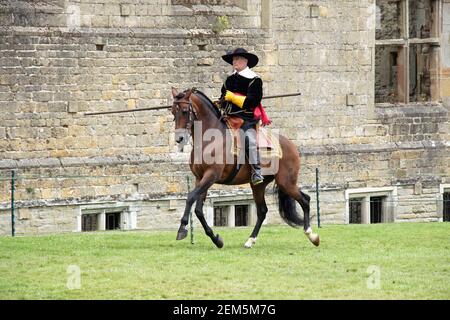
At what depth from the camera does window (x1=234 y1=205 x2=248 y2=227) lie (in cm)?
2997

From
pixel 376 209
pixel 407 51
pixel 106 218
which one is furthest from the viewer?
pixel 407 51

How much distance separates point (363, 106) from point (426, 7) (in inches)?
102

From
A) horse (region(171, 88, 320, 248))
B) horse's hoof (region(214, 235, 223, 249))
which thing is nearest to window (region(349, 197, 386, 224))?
horse (region(171, 88, 320, 248))

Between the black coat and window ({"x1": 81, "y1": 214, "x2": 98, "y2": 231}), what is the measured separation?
267 inches

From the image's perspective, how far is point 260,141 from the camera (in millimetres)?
21672

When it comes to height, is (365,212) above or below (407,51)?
below

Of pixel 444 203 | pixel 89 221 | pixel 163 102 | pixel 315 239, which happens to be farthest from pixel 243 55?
pixel 444 203

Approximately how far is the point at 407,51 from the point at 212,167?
11.7 meters

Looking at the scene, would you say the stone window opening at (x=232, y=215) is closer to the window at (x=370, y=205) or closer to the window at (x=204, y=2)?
the window at (x=370, y=205)

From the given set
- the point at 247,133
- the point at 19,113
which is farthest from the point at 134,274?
the point at 19,113

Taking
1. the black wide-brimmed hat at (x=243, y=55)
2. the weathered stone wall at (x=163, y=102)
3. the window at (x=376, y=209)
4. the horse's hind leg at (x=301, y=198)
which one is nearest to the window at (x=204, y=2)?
the weathered stone wall at (x=163, y=102)

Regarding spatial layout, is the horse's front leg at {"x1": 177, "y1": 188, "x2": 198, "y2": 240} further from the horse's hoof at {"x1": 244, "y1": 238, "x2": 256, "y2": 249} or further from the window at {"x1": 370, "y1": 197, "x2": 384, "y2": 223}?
the window at {"x1": 370, "y1": 197, "x2": 384, "y2": 223}

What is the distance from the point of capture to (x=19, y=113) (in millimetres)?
26688

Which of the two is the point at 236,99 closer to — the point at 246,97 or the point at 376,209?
the point at 246,97
